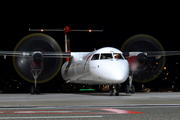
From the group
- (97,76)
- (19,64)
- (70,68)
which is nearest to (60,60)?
(70,68)

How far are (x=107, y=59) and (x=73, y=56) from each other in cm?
782

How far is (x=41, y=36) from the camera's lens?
29.3 meters

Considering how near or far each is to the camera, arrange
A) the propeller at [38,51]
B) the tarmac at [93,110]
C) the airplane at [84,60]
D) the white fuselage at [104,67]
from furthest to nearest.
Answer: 1. the propeller at [38,51]
2. the airplane at [84,60]
3. the white fuselage at [104,67]
4. the tarmac at [93,110]

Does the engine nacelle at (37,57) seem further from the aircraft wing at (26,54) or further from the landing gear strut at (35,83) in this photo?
the landing gear strut at (35,83)

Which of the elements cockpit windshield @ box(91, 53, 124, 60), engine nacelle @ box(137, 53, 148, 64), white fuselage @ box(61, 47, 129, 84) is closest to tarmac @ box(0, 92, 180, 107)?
white fuselage @ box(61, 47, 129, 84)

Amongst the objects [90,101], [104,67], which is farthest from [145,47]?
[90,101]

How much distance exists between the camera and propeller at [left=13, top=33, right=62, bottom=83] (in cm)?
2783

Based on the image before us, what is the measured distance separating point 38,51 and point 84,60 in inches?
170

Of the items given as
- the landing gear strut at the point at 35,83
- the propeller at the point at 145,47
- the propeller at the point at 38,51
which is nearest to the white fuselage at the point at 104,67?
the landing gear strut at the point at 35,83

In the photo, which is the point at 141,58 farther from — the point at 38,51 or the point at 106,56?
the point at 38,51

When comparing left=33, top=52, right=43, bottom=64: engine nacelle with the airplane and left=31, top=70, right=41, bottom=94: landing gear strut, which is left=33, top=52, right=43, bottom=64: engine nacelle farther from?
left=31, top=70, right=41, bottom=94: landing gear strut

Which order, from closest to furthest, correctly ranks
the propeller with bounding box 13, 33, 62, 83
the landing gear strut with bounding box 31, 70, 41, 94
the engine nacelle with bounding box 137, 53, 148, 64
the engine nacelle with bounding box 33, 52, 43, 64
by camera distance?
the engine nacelle with bounding box 137, 53, 148, 64, the engine nacelle with bounding box 33, 52, 43, 64, the landing gear strut with bounding box 31, 70, 41, 94, the propeller with bounding box 13, 33, 62, 83

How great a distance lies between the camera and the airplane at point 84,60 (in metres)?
21.1

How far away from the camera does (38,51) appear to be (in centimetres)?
2636
